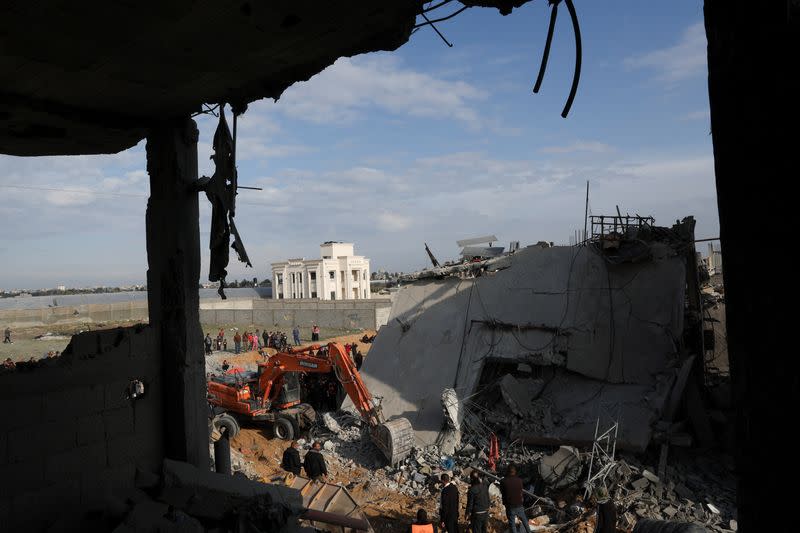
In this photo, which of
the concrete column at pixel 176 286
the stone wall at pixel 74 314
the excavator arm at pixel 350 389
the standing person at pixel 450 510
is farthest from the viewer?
the stone wall at pixel 74 314

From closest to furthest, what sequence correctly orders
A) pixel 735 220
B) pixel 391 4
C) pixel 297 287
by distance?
pixel 735 220
pixel 391 4
pixel 297 287

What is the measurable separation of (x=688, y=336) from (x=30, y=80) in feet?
48.3

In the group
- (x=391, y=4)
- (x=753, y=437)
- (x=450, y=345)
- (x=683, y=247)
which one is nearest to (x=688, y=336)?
(x=683, y=247)

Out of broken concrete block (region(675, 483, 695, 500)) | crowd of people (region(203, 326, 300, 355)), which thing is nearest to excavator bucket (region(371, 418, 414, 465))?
broken concrete block (region(675, 483, 695, 500))

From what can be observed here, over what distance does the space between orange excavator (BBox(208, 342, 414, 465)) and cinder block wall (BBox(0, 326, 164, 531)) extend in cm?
744

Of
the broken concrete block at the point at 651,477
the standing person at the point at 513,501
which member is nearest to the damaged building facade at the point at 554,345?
the broken concrete block at the point at 651,477

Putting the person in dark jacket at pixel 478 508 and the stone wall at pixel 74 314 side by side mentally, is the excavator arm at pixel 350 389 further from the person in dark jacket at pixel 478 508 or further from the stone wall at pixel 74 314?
the stone wall at pixel 74 314

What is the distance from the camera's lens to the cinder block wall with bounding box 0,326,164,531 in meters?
4.42

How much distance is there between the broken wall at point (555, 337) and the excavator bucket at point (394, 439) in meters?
0.74

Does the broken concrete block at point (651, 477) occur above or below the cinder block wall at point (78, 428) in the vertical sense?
below

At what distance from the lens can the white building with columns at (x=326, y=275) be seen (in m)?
54.5

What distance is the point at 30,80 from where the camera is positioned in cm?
448

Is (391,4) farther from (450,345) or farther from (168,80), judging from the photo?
(450,345)

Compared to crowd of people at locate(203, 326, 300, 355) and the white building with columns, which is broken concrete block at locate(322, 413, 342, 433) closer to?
crowd of people at locate(203, 326, 300, 355)
